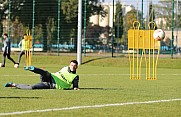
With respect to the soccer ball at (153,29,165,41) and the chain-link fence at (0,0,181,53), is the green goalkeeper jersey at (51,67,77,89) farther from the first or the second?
the chain-link fence at (0,0,181,53)

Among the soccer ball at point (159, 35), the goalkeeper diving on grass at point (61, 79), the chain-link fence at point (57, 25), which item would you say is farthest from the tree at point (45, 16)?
the goalkeeper diving on grass at point (61, 79)

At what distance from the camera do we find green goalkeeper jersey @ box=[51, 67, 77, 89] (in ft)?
45.2

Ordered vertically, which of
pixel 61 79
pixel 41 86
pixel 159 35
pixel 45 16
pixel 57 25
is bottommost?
pixel 41 86

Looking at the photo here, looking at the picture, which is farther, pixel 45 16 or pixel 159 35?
pixel 45 16

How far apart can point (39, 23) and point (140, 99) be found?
3205cm

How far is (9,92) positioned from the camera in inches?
510

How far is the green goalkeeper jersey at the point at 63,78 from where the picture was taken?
13.8 meters

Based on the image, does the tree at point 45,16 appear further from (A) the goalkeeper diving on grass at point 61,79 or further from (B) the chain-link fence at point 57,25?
(A) the goalkeeper diving on grass at point 61,79

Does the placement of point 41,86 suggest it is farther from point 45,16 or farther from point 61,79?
point 45,16

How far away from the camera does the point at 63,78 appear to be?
45.5 ft

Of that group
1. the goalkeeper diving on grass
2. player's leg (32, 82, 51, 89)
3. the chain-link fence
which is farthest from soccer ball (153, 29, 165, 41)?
the chain-link fence

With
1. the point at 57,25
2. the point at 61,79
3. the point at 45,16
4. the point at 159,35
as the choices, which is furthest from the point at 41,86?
the point at 45,16

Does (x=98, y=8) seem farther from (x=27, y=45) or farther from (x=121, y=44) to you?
(x=27, y=45)

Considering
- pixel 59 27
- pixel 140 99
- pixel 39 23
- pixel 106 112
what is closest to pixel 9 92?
pixel 140 99
